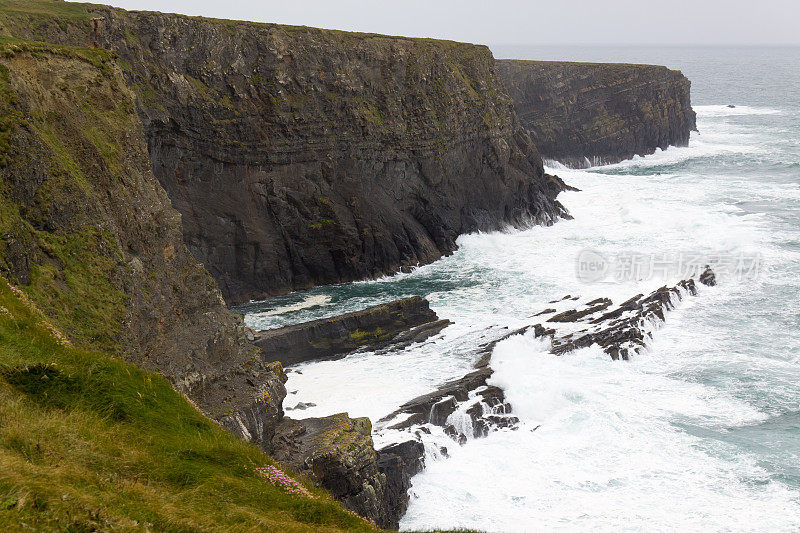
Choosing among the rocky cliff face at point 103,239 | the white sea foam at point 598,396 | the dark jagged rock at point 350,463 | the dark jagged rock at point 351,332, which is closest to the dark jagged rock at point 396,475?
the dark jagged rock at point 350,463

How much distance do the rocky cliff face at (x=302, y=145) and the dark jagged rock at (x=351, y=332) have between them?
822 cm

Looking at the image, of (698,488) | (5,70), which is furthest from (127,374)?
(698,488)

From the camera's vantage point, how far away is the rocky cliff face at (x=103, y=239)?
58.4 ft

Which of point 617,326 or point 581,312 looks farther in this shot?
point 581,312

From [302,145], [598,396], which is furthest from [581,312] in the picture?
[302,145]

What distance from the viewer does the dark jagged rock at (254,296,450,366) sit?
30234 mm

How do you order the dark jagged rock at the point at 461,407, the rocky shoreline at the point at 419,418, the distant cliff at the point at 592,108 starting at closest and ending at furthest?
the rocky shoreline at the point at 419,418 → the dark jagged rock at the point at 461,407 → the distant cliff at the point at 592,108

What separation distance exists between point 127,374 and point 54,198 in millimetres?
7843

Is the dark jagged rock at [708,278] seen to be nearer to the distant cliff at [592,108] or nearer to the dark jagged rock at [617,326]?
the dark jagged rock at [617,326]

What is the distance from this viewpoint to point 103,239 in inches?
771

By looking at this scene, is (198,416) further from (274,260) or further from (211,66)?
(211,66)

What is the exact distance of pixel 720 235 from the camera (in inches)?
1939

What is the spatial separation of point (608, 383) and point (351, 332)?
10405 mm

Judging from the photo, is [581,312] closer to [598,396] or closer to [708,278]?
[598,396]
